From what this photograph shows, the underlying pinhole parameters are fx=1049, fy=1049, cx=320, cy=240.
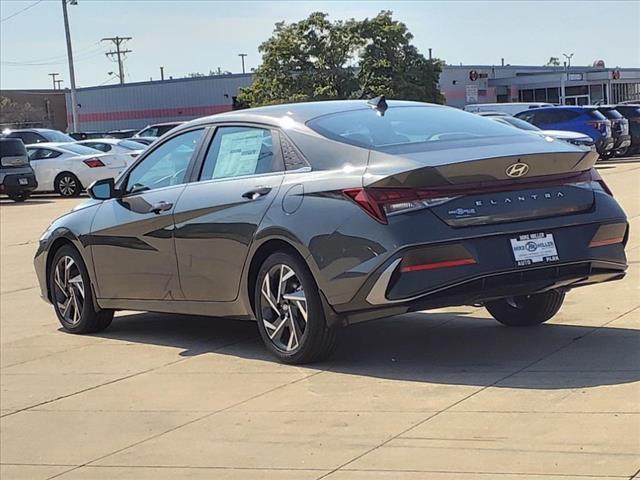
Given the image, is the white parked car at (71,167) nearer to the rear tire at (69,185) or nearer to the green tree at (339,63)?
the rear tire at (69,185)

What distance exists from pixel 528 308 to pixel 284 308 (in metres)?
1.75

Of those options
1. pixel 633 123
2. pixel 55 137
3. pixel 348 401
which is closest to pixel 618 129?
pixel 633 123

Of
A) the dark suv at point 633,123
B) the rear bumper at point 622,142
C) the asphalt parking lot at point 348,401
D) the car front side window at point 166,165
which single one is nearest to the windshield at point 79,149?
the rear bumper at point 622,142

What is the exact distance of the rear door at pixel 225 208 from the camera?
21.6 ft

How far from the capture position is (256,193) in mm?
6559

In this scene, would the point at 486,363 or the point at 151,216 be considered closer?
the point at 486,363

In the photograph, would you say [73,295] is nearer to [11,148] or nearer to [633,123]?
[11,148]

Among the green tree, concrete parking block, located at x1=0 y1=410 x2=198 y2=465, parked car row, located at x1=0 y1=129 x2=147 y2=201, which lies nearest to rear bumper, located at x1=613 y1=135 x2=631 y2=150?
parked car row, located at x1=0 y1=129 x2=147 y2=201

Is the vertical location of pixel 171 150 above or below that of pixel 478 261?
above

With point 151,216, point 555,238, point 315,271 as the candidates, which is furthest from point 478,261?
point 151,216

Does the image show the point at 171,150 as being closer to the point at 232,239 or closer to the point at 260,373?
the point at 232,239

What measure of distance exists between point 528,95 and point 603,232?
7058 cm

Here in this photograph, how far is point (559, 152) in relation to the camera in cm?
607

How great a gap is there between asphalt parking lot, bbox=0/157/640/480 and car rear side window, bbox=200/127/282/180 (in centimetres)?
123
